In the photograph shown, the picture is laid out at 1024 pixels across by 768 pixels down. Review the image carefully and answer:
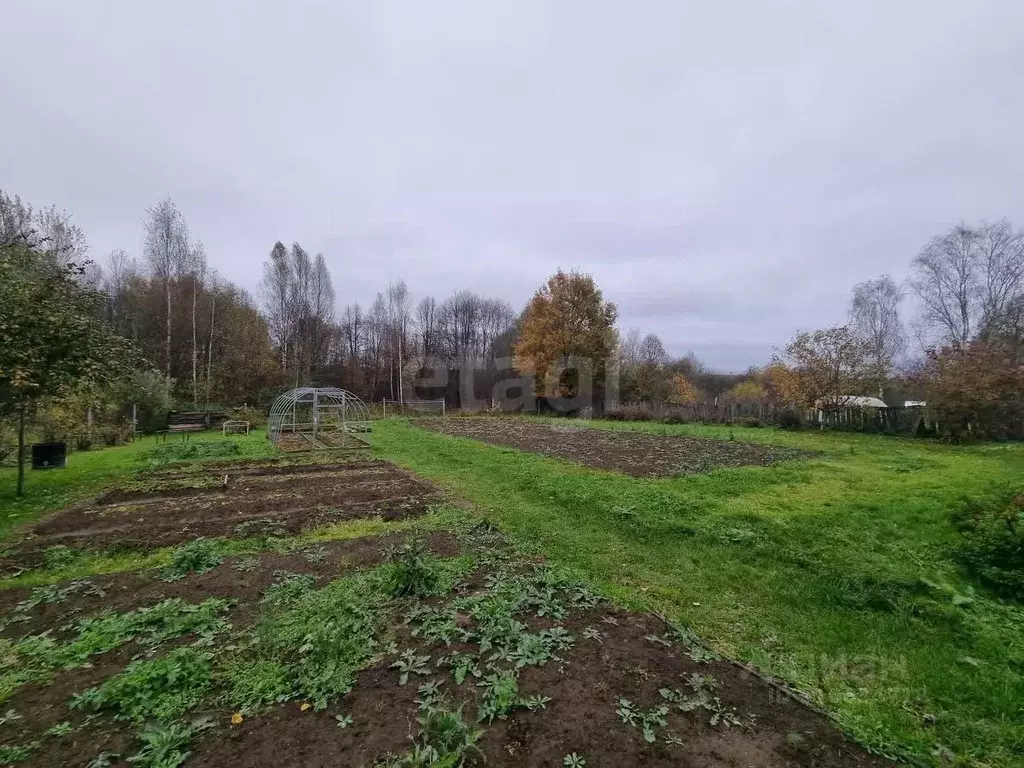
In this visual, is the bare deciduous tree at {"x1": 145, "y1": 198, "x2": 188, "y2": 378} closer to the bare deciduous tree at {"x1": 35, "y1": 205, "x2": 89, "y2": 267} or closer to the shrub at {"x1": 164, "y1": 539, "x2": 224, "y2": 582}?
the bare deciduous tree at {"x1": 35, "y1": 205, "x2": 89, "y2": 267}

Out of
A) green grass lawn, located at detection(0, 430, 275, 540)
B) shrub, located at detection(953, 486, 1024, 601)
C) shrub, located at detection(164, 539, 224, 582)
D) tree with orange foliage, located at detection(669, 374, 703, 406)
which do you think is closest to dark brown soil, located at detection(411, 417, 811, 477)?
shrub, located at detection(953, 486, 1024, 601)

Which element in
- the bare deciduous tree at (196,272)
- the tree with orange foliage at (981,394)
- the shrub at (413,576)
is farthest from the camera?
the bare deciduous tree at (196,272)

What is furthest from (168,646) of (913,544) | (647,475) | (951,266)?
(951,266)

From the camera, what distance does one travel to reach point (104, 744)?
238cm

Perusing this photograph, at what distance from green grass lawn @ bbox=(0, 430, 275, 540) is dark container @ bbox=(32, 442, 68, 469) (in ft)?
0.50

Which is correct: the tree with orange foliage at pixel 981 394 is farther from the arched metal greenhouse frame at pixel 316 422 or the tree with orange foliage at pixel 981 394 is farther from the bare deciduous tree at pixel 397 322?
the bare deciduous tree at pixel 397 322

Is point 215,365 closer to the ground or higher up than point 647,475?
higher up

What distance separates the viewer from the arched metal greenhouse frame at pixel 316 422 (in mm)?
15242

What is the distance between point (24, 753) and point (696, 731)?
350 cm

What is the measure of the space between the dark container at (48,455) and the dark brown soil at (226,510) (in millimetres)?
3791

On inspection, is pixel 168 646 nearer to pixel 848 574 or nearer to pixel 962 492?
pixel 848 574

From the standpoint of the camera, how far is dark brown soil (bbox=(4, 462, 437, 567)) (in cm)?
594

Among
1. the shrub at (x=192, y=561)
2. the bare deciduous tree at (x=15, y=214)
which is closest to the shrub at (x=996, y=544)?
the shrub at (x=192, y=561)

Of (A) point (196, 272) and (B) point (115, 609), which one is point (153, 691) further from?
(A) point (196, 272)
